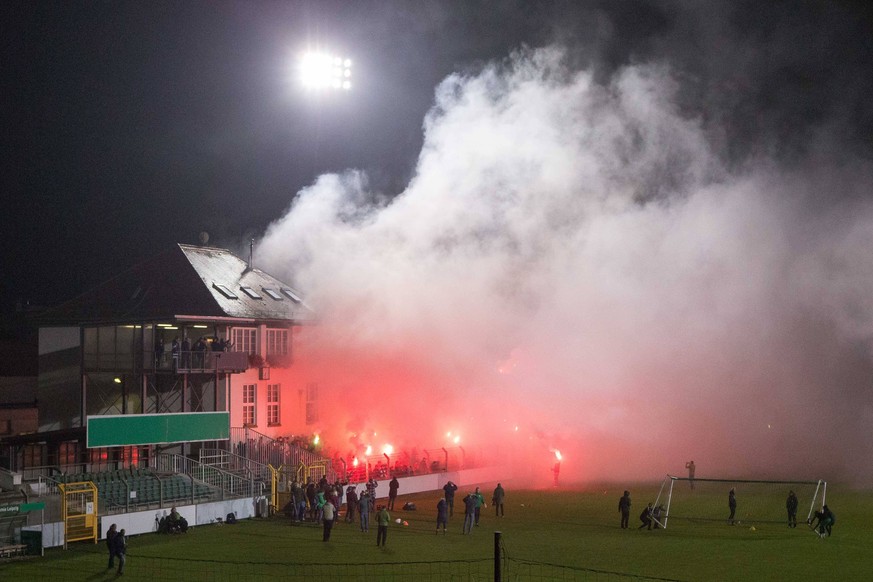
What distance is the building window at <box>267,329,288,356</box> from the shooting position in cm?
4682

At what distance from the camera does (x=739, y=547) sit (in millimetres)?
26641

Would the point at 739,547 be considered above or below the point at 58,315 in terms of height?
below

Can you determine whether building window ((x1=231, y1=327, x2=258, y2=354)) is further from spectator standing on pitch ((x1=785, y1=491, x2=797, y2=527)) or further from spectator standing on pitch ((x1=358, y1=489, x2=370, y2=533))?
spectator standing on pitch ((x1=785, y1=491, x2=797, y2=527))

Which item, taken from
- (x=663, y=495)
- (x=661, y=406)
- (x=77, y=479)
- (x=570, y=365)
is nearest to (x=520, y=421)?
(x=570, y=365)

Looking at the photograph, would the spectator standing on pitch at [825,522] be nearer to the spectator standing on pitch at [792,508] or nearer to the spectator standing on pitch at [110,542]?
the spectator standing on pitch at [792,508]

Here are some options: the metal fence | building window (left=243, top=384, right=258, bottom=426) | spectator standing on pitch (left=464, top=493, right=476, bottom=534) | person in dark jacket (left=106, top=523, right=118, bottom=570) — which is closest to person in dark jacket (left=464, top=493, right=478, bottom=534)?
spectator standing on pitch (left=464, top=493, right=476, bottom=534)

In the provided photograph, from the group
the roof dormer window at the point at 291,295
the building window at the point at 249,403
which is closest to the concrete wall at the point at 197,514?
the building window at the point at 249,403

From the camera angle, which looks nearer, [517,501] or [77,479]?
[77,479]

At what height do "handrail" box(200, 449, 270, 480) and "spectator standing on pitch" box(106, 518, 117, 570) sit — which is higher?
"handrail" box(200, 449, 270, 480)

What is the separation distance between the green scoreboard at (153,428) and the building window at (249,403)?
917cm

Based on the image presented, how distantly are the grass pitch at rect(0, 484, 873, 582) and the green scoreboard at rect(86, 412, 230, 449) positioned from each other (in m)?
4.19

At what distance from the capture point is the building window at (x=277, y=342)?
4682 centimetres

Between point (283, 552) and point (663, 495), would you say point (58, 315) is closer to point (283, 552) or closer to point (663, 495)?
point (283, 552)

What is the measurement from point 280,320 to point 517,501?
1535 centimetres
